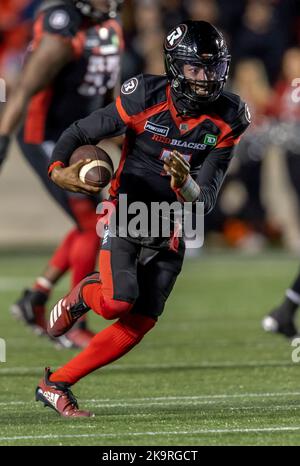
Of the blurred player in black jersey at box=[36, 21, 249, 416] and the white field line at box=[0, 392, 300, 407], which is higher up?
the blurred player in black jersey at box=[36, 21, 249, 416]

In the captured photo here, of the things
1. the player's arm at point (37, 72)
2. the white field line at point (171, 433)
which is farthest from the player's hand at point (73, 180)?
the player's arm at point (37, 72)

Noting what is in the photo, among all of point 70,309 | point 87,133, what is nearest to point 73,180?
point 87,133

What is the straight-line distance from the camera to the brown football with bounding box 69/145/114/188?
578cm

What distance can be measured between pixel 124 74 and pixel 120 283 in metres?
9.33

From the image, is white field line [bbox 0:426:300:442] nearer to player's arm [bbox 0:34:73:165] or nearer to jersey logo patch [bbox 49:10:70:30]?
player's arm [bbox 0:34:73:165]

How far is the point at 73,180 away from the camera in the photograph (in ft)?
19.1

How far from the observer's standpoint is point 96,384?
6945 mm

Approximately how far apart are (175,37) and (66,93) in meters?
2.36

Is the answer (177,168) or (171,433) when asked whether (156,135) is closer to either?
(177,168)

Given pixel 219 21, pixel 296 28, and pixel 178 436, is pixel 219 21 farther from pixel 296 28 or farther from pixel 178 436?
pixel 178 436

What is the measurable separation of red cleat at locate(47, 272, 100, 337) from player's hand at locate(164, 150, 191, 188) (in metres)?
0.78

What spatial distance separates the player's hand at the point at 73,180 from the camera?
228 inches

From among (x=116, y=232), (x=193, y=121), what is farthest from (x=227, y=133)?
(x=116, y=232)

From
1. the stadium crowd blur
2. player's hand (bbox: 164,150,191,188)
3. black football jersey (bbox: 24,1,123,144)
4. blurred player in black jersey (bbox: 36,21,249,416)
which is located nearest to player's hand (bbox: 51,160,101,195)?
blurred player in black jersey (bbox: 36,21,249,416)
